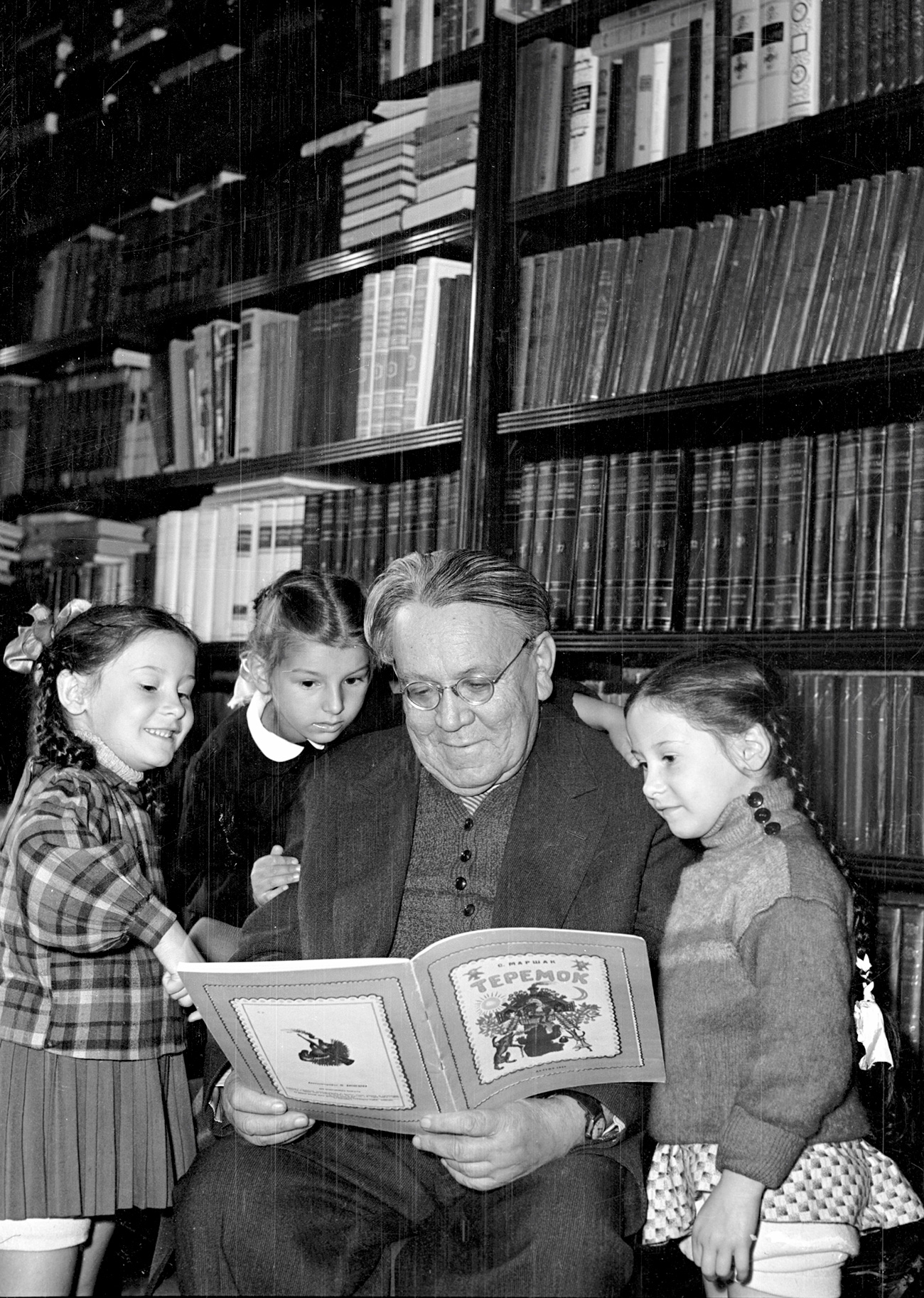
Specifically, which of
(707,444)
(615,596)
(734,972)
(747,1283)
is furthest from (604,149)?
(747,1283)

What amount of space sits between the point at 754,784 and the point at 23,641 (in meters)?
1.19

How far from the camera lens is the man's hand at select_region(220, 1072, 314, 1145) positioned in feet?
5.05

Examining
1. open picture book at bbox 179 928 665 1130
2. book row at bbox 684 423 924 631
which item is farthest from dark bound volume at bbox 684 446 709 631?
open picture book at bbox 179 928 665 1130

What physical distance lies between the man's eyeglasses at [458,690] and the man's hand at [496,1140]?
0.52 meters

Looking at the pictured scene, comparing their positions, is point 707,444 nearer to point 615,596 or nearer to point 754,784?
point 615,596

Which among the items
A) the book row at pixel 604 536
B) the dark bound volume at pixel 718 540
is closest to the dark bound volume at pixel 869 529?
the dark bound volume at pixel 718 540

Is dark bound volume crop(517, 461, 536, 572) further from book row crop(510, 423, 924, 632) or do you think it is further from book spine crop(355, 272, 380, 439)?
Result: book spine crop(355, 272, 380, 439)

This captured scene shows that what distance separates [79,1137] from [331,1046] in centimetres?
55

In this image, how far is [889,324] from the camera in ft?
6.25

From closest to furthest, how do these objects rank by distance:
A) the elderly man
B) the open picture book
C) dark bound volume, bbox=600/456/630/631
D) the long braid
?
the open picture book
the elderly man
the long braid
dark bound volume, bbox=600/456/630/631

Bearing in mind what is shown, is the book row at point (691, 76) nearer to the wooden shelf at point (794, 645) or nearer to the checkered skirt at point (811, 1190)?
the wooden shelf at point (794, 645)

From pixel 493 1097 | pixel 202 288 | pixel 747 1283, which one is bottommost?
pixel 747 1283

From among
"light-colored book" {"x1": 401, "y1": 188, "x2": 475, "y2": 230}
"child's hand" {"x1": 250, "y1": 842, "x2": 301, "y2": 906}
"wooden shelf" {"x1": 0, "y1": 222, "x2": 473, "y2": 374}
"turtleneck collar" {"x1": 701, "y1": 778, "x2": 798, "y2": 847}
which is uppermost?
"light-colored book" {"x1": 401, "y1": 188, "x2": 475, "y2": 230}

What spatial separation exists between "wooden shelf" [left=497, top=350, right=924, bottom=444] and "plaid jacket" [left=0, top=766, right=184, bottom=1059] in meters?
1.03
